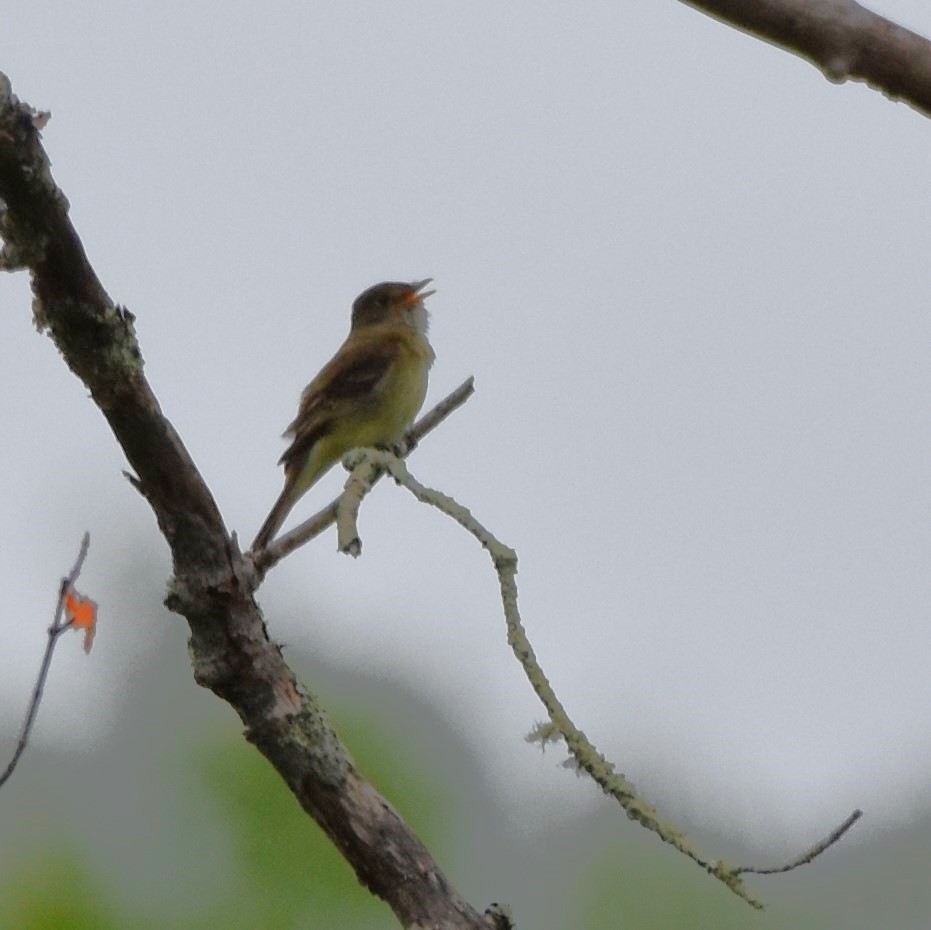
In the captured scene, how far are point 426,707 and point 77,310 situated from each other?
15369 mm

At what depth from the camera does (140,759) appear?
1900cm

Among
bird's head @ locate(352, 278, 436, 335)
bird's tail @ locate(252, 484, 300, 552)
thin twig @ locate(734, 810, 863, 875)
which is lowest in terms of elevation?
thin twig @ locate(734, 810, 863, 875)

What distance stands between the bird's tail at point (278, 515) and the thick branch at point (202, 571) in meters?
4.06

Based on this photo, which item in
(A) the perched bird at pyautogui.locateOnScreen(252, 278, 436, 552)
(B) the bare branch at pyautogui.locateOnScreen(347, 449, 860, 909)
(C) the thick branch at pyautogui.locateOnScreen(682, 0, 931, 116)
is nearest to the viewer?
(C) the thick branch at pyautogui.locateOnScreen(682, 0, 931, 116)

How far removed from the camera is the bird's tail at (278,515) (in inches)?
301

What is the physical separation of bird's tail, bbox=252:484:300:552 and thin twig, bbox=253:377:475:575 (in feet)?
7.89

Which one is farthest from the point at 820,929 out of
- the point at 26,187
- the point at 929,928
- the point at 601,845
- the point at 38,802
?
the point at 26,187

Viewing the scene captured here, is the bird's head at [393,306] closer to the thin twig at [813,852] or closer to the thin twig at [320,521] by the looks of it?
the thin twig at [320,521]

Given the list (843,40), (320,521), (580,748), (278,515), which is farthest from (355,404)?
(843,40)

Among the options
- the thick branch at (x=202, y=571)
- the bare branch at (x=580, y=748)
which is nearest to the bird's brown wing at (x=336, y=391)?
the thick branch at (x=202, y=571)

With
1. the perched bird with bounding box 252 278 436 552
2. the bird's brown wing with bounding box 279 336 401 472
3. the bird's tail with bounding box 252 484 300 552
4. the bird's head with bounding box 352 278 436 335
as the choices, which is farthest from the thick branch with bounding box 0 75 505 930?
the bird's head with bounding box 352 278 436 335

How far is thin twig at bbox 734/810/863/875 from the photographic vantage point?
2.93m

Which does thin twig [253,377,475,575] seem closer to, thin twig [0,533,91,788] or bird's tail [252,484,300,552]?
thin twig [0,533,91,788]

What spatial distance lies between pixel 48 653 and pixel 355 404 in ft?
15.7
